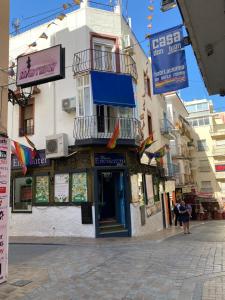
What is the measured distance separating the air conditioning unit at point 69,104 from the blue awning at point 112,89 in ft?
4.61

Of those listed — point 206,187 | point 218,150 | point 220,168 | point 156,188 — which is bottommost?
point 156,188

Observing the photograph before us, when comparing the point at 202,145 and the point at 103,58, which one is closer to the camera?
the point at 103,58

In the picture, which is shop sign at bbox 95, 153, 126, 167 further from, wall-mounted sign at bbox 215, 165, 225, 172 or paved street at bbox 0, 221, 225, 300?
wall-mounted sign at bbox 215, 165, 225, 172

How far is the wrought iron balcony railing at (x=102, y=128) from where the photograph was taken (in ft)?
48.1

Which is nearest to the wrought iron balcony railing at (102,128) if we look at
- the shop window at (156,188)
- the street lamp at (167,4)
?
the shop window at (156,188)

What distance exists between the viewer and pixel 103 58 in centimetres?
1606

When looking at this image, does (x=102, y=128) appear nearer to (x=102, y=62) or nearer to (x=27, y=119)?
(x=102, y=62)

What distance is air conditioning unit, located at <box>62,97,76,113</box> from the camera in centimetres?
1541

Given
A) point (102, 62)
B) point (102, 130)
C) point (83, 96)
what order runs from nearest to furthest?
point (83, 96) → point (102, 130) → point (102, 62)

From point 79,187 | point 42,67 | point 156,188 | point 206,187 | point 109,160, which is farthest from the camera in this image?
point 206,187

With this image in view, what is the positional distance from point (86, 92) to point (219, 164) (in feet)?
107

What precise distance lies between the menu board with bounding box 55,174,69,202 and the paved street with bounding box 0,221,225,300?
3.66 m

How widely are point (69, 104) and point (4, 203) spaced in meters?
9.22

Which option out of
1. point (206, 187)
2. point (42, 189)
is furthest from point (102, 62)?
point (206, 187)
